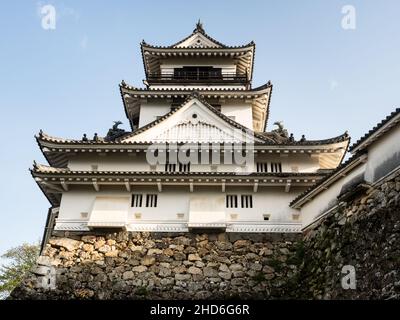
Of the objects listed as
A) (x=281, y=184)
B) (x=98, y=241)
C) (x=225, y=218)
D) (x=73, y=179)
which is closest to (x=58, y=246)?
(x=98, y=241)

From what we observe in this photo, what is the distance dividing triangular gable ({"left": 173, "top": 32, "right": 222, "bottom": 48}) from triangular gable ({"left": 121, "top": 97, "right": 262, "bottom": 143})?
18.9ft

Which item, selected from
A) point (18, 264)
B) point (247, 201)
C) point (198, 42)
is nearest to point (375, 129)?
point (247, 201)

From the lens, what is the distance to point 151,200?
15.3m

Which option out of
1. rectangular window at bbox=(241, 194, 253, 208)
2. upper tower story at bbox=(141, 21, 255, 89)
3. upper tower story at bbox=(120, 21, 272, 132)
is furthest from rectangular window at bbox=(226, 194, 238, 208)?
upper tower story at bbox=(141, 21, 255, 89)

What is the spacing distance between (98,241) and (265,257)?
5.88m

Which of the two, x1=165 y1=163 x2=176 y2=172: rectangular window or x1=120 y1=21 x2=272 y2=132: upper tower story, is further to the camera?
x1=120 y1=21 x2=272 y2=132: upper tower story

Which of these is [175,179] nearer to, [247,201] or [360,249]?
[247,201]

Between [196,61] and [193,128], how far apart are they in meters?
6.29

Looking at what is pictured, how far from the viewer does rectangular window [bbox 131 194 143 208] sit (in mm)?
15188

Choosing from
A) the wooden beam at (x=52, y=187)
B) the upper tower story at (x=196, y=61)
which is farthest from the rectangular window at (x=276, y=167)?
the wooden beam at (x=52, y=187)

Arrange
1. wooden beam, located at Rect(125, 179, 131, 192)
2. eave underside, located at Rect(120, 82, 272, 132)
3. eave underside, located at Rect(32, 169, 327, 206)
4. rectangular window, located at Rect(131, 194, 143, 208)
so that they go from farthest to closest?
eave underside, located at Rect(120, 82, 272, 132) < rectangular window, located at Rect(131, 194, 143, 208) < wooden beam, located at Rect(125, 179, 131, 192) < eave underside, located at Rect(32, 169, 327, 206)

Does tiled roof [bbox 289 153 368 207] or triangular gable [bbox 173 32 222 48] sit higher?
triangular gable [bbox 173 32 222 48]

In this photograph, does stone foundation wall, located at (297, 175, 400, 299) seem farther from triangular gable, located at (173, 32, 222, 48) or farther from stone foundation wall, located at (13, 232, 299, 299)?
triangular gable, located at (173, 32, 222, 48)

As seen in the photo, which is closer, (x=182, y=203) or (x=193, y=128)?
(x=182, y=203)
